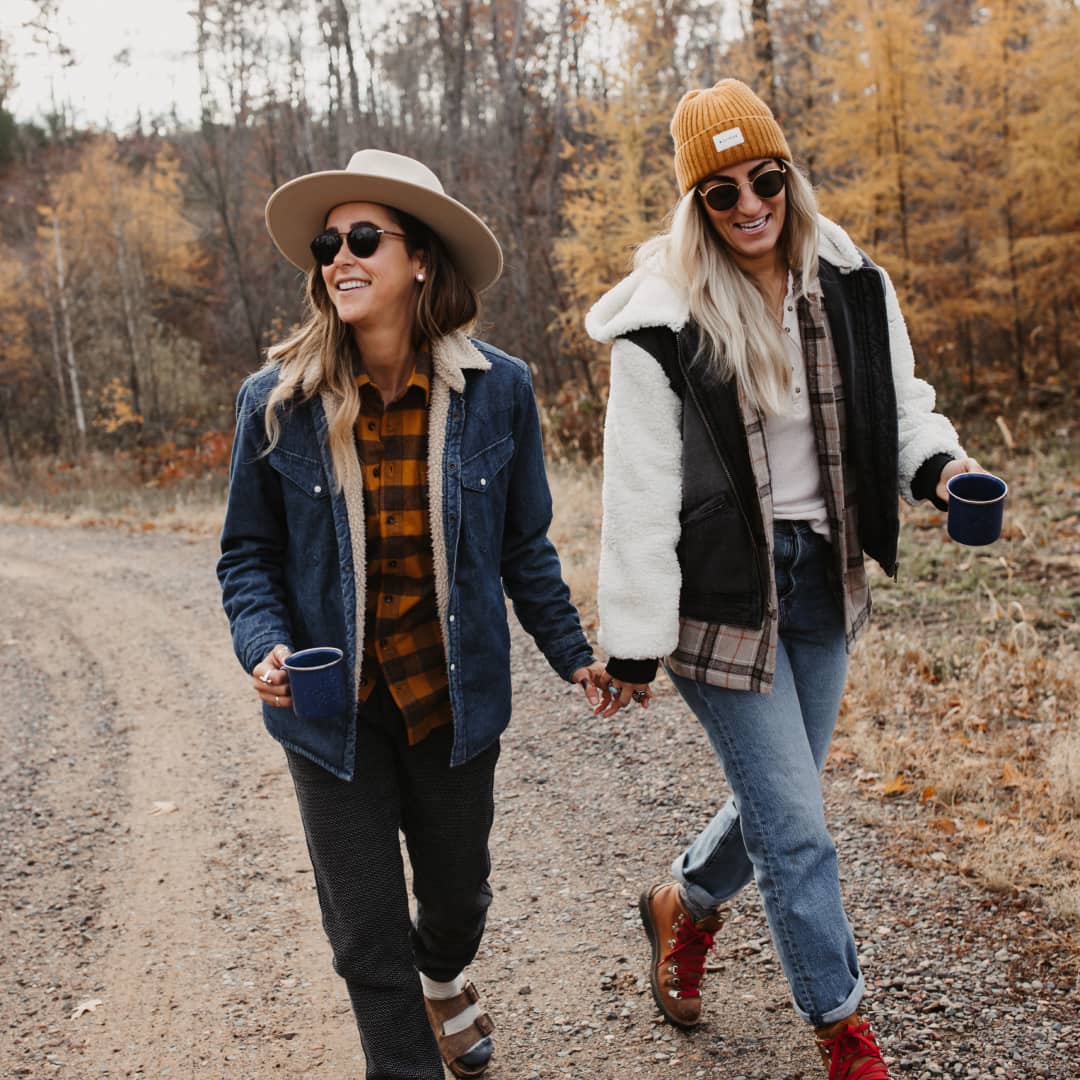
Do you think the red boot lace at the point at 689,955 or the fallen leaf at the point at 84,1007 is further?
the fallen leaf at the point at 84,1007

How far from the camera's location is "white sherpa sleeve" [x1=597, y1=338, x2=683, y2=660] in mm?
2557

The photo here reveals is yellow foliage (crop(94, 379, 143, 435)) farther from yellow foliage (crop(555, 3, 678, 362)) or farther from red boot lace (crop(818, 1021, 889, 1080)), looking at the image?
red boot lace (crop(818, 1021, 889, 1080))

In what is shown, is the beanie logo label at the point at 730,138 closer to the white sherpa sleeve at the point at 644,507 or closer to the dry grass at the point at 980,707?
the white sherpa sleeve at the point at 644,507

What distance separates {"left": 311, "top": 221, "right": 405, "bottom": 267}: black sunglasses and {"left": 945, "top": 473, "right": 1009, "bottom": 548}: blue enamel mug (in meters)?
1.46

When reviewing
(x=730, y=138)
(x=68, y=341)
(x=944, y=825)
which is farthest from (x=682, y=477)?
(x=68, y=341)

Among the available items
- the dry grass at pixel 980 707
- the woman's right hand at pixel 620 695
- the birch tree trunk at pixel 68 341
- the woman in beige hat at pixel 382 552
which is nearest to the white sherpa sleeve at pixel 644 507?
the woman's right hand at pixel 620 695

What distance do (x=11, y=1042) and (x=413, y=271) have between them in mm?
2670

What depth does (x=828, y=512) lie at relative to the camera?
2660 millimetres

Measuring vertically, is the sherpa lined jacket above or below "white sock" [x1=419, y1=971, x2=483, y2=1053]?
above

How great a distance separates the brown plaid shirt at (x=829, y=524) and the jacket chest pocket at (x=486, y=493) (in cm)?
52

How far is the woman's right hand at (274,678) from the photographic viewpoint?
2422 mm

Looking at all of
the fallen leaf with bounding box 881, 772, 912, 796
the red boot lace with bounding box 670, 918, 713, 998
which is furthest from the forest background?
the red boot lace with bounding box 670, 918, 713, 998

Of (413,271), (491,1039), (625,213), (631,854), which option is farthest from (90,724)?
(625,213)

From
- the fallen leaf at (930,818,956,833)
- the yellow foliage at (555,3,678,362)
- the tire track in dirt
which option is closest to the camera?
the tire track in dirt
